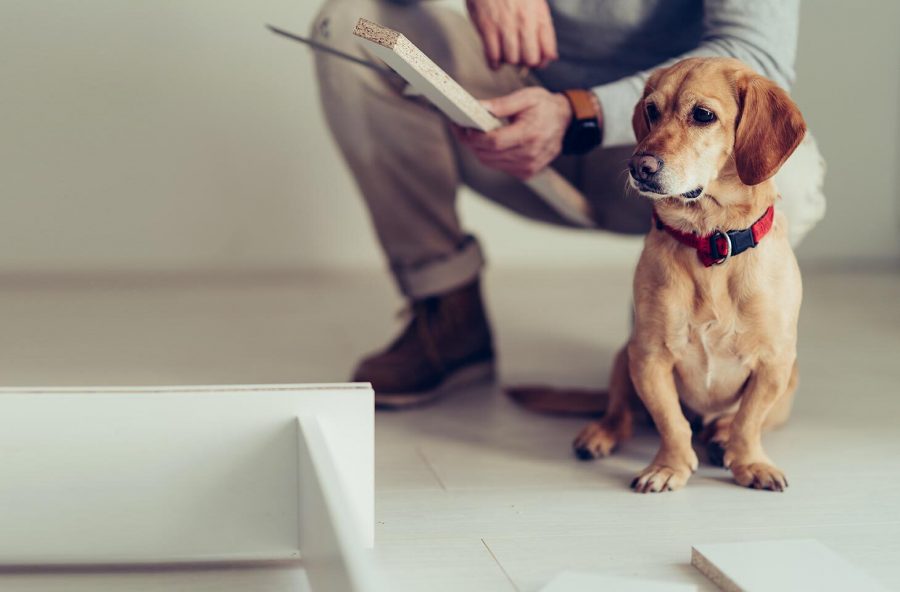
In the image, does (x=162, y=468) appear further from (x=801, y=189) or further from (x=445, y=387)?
(x=801, y=189)

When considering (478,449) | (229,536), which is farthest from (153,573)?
(478,449)

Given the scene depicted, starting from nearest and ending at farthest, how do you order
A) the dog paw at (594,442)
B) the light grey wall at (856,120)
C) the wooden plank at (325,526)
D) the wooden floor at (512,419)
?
the wooden plank at (325,526) < the wooden floor at (512,419) < the dog paw at (594,442) < the light grey wall at (856,120)

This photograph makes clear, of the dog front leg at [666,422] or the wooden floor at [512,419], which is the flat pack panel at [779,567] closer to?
the wooden floor at [512,419]

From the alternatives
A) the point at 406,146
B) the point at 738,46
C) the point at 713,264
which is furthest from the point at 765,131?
the point at 406,146

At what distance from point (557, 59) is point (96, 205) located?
1.05 meters

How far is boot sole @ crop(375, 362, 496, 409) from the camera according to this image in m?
1.58

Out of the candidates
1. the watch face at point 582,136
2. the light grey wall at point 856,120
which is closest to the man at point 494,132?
the watch face at point 582,136

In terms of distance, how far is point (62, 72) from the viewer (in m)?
1.96

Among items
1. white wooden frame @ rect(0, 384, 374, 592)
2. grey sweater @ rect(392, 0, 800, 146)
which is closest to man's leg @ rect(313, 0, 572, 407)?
grey sweater @ rect(392, 0, 800, 146)

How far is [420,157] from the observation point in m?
1.75

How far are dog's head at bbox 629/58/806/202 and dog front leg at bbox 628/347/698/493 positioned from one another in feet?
0.69

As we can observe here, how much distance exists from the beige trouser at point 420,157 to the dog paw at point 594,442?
0.41m

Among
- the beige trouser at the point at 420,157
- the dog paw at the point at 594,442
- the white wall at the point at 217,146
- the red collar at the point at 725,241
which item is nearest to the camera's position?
the red collar at the point at 725,241

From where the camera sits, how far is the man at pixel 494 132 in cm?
140
